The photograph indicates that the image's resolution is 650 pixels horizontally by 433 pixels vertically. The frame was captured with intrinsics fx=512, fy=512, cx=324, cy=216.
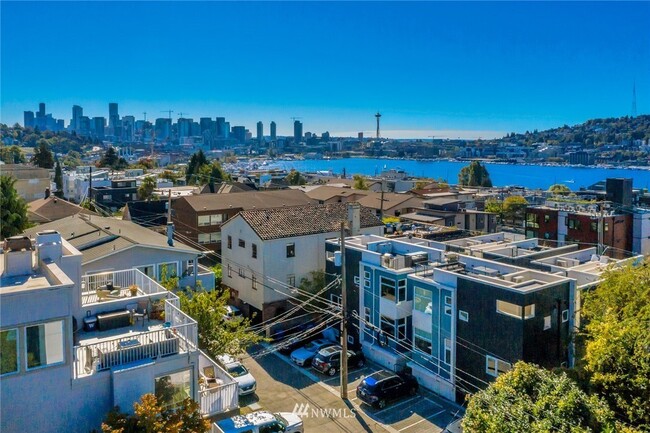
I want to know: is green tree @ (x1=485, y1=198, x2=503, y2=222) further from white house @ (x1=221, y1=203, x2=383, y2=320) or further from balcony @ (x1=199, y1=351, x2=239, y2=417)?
balcony @ (x1=199, y1=351, x2=239, y2=417)

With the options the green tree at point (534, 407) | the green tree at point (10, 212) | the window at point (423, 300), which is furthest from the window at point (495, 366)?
the green tree at point (10, 212)

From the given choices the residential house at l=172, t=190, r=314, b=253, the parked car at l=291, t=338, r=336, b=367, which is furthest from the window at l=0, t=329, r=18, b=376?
the residential house at l=172, t=190, r=314, b=253

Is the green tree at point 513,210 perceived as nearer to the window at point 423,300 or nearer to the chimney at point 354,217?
the chimney at point 354,217

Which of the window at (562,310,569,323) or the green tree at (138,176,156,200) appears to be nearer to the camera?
the window at (562,310,569,323)

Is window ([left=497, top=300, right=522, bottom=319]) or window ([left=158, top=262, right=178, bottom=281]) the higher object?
window ([left=158, top=262, right=178, bottom=281])

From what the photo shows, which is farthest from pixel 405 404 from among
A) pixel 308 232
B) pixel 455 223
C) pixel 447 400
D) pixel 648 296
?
pixel 455 223
